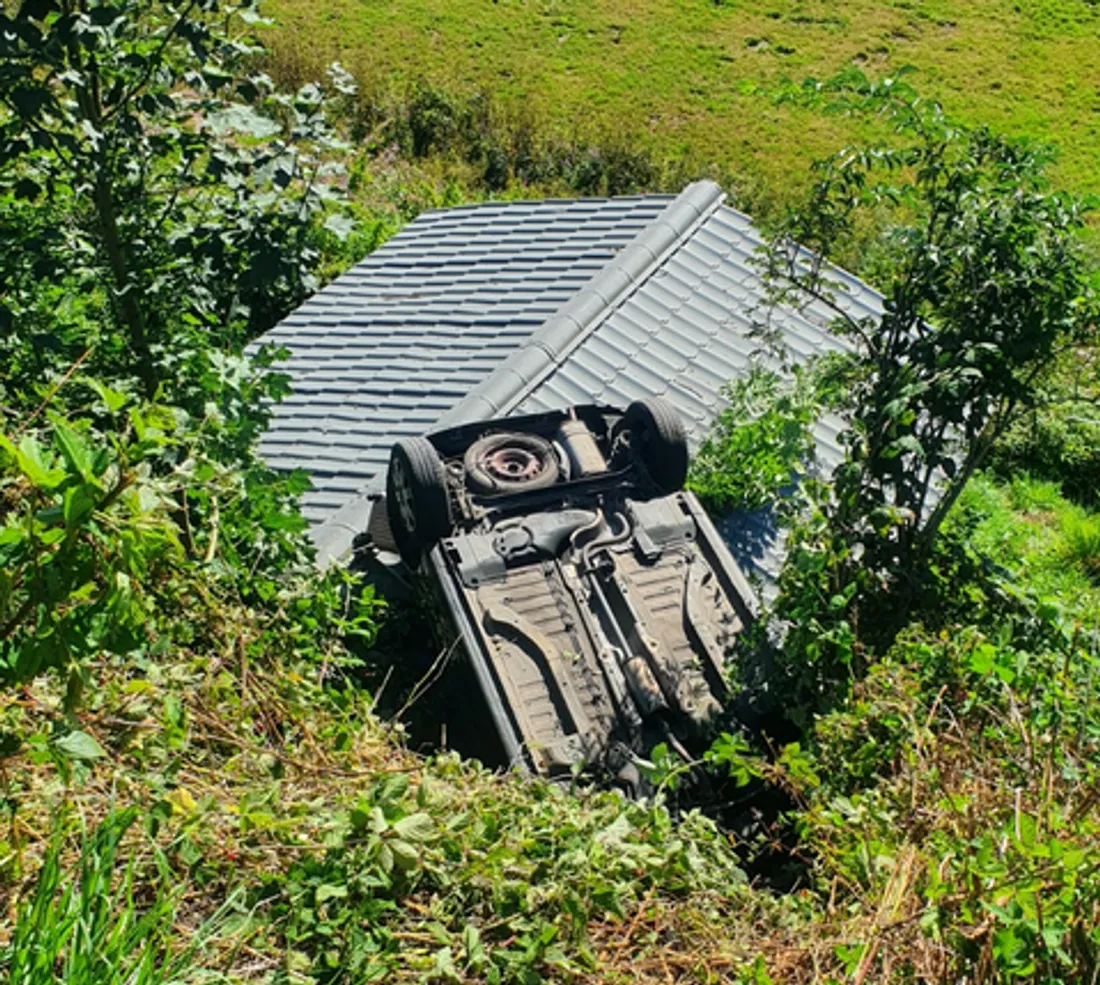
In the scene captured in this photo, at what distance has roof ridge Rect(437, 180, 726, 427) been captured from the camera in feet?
25.6

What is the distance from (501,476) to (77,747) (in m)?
3.90

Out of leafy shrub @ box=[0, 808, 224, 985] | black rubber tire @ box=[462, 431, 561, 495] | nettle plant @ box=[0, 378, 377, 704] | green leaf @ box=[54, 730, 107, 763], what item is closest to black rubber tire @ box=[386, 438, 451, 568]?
black rubber tire @ box=[462, 431, 561, 495]

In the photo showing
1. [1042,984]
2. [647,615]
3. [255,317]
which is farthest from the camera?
[255,317]

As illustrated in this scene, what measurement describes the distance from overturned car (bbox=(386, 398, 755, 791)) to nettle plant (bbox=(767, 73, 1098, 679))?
1.96 feet

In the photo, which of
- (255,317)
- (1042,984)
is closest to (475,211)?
(255,317)

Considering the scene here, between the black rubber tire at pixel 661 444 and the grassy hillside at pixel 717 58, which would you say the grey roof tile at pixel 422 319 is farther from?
the grassy hillside at pixel 717 58

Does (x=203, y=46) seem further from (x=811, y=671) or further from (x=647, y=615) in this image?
(x=811, y=671)

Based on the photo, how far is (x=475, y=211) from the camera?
10.8m

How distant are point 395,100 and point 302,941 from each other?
17722 millimetres

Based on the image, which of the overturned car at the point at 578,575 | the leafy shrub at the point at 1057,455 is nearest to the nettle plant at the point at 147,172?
the overturned car at the point at 578,575

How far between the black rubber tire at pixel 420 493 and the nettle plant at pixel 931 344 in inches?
73.5

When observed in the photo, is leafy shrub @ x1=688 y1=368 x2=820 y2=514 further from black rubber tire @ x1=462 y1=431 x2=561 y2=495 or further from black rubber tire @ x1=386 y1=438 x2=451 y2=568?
black rubber tire @ x1=386 y1=438 x2=451 y2=568

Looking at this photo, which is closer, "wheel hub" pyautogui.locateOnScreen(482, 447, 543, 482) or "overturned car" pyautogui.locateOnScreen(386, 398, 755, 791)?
"overturned car" pyautogui.locateOnScreen(386, 398, 755, 791)

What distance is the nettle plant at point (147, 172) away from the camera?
16.1ft
